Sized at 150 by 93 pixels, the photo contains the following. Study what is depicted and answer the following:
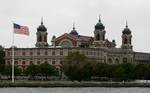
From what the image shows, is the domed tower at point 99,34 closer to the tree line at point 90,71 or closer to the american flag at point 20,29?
the tree line at point 90,71

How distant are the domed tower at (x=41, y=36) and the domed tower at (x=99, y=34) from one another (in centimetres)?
1410

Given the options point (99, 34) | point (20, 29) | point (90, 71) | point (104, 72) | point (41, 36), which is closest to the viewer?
point (20, 29)

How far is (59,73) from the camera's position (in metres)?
173

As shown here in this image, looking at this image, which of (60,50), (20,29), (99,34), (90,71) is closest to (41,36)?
(60,50)

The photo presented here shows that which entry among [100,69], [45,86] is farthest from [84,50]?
[45,86]

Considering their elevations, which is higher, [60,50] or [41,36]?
[41,36]

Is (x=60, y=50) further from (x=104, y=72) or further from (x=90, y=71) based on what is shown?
(x=90, y=71)

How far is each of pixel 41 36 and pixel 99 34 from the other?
16279 mm

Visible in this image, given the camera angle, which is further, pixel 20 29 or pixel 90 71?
pixel 90 71

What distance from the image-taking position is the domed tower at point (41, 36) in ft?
625

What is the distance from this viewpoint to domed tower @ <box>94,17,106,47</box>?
191875 millimetres

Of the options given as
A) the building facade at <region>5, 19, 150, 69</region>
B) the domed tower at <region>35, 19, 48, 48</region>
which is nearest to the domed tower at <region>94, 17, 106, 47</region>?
the building facade at <region>5, 19, 150, 69</region>

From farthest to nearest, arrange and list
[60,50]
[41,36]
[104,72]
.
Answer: [41,36], [60,50], [104,72]

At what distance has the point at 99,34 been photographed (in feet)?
634
